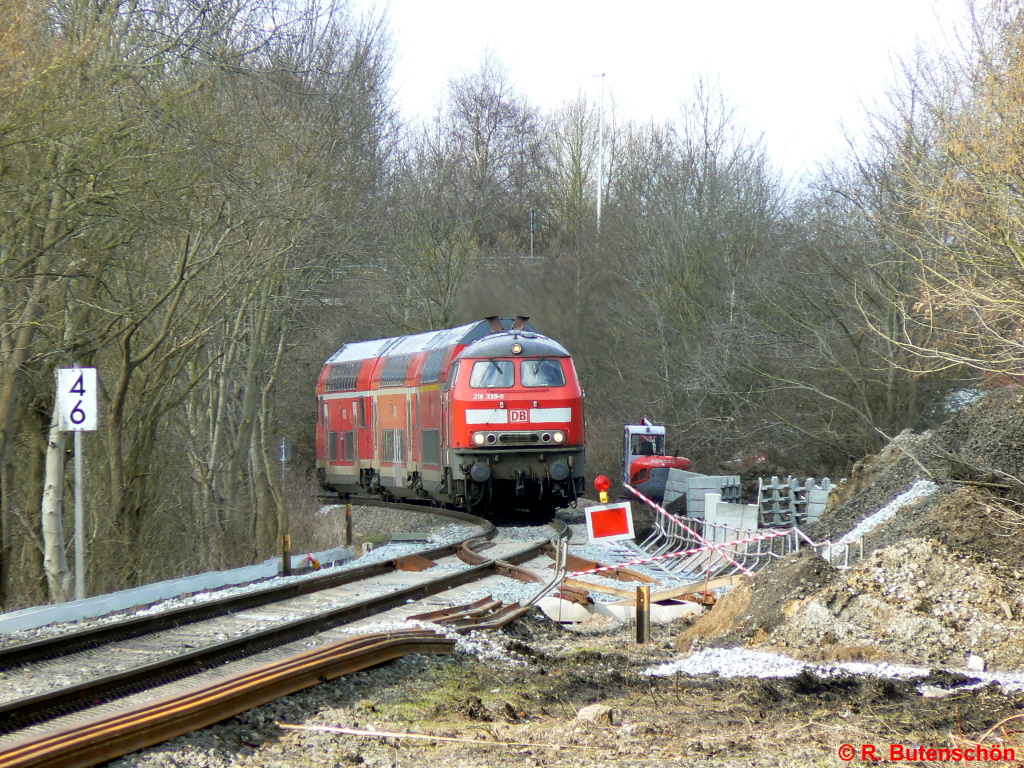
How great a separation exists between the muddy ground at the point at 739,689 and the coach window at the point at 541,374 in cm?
843

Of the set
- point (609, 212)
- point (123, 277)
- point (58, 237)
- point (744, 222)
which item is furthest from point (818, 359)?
point (58, 237)

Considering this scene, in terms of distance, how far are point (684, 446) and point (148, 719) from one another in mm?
26861

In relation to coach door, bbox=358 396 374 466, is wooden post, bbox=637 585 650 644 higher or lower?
lower

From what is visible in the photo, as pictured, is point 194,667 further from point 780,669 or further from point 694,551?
point 694,551

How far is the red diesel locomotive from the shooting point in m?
18.7

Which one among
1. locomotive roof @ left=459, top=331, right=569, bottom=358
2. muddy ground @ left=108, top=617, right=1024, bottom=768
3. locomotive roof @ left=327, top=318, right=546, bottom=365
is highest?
locomotive roof @ left=327, top=318, right=546, bottom=365

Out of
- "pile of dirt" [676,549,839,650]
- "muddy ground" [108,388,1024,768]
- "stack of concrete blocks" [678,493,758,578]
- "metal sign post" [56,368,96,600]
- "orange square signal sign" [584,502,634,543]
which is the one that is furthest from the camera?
"stack of concrete blocks" [678,493,758,578]

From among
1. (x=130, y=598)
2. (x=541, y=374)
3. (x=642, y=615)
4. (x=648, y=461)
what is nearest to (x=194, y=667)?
(x=642, y=615)

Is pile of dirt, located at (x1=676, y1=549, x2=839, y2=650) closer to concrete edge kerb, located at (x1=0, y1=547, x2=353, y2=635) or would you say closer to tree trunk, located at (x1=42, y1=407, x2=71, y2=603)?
concrete edge kerb, located at (x1=0, y1=547, x2=353, y2=635)

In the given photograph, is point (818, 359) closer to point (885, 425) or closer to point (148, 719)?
point (885, 425)

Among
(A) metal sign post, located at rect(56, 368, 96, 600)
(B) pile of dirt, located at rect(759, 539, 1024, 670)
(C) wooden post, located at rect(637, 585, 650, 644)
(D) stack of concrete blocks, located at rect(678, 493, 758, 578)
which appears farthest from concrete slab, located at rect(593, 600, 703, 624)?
(A) metal sign post, located at rect(56, 368, 96, 600)

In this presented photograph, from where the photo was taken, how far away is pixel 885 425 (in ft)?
80.9

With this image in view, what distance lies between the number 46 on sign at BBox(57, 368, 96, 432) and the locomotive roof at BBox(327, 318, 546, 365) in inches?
347

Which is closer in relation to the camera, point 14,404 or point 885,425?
point 14,404
